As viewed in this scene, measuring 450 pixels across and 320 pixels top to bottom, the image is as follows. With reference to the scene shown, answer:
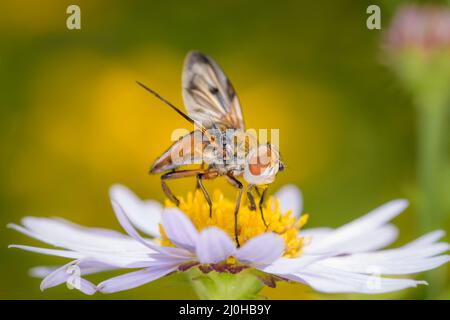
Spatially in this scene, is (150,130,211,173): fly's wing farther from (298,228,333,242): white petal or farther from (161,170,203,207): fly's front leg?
(298,228,333,242): white petal

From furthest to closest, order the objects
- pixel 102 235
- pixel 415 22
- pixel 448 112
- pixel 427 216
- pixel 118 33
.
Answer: pixel 118 33 < pixel 448 112 < pixel 415 22 < pixel 427 216 < pixel 102 235

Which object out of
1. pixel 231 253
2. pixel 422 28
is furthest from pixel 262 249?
pixel 422 28

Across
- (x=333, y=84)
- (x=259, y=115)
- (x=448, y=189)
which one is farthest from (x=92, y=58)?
(x=448, y=189)

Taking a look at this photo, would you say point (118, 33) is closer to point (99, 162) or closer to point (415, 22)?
point (99, 162)

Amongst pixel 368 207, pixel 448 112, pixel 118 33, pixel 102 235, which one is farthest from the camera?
pixel 118 33

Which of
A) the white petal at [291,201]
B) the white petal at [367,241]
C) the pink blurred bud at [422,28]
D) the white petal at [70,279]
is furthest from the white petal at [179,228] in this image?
the pink blurred bud at [422,28]

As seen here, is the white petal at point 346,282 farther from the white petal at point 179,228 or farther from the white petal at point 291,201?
the white petal at point 291,201
